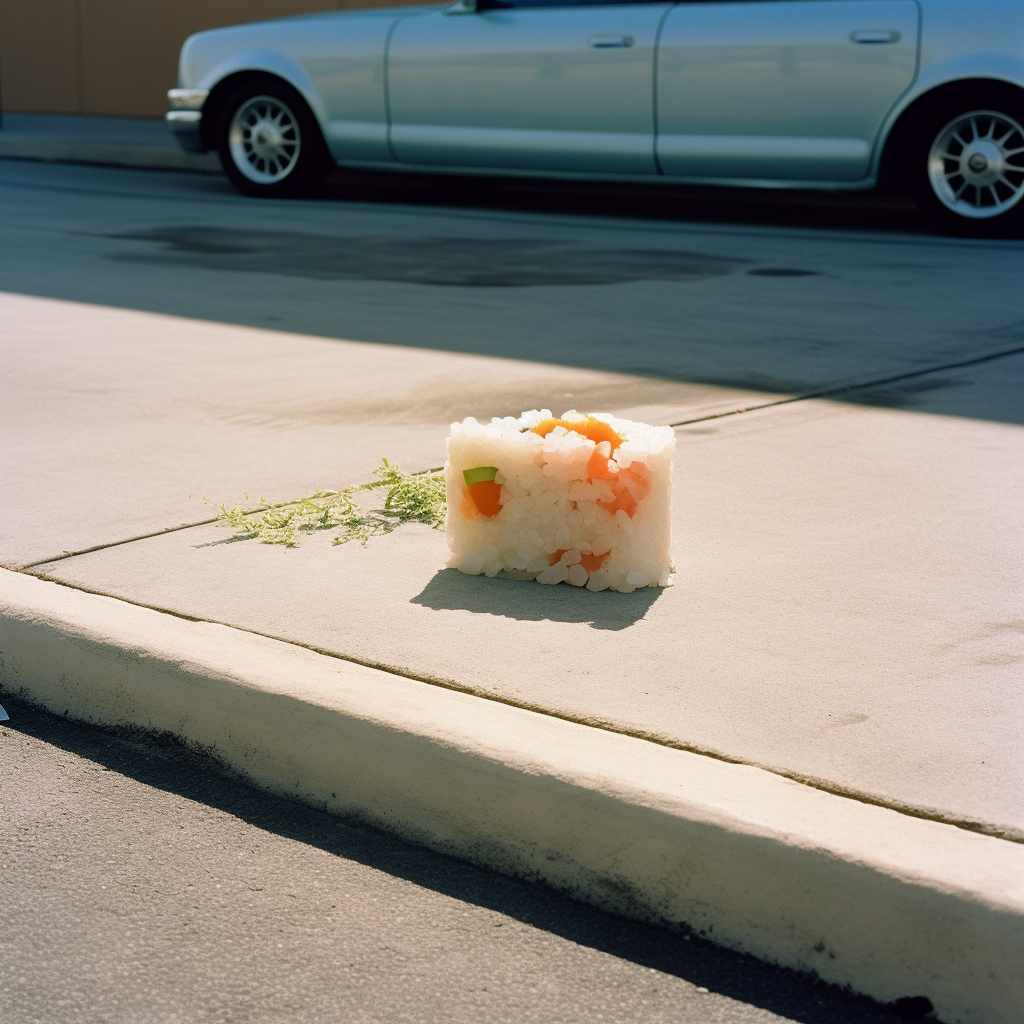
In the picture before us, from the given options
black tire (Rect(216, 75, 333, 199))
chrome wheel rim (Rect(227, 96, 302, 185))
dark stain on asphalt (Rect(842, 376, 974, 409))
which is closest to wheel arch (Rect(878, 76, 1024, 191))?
dark stain on asphalt (Rect(842, 376, 974, 409))

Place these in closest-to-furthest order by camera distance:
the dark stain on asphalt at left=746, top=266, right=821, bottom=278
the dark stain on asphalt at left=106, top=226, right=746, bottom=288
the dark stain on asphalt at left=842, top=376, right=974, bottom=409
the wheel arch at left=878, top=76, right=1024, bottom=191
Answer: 1. the dark stain on asphalt at left=842, top=376, right=974, bottom=409
2. the dark stain on asphalt at left=106, top=226, right=746, bottom=288
3. the dark stain on asphalt at left=746, top=266, right=821, bottom=278
4. the wheel arch at left=878, top=76, right=1024, bottom=191

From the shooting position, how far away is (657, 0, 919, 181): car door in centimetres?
878

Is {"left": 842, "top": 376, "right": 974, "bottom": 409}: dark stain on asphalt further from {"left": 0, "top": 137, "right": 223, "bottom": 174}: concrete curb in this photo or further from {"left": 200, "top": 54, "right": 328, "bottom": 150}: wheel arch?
{"left": 0, "top": 137, "right": 223, "bottom": 174}: concrete curb

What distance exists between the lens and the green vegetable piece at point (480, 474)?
3186mm

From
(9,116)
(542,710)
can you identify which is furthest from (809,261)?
(9,116)

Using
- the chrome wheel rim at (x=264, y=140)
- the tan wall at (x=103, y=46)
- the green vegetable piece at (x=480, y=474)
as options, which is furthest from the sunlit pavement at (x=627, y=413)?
the tan wall at (x=103, y=46)

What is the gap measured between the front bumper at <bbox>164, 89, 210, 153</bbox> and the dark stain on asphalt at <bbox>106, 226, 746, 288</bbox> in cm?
209

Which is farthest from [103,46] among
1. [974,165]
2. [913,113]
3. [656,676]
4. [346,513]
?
[656,676]

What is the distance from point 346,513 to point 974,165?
247 inches

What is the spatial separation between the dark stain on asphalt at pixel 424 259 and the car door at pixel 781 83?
3.13 feet

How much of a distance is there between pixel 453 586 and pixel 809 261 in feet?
18.8

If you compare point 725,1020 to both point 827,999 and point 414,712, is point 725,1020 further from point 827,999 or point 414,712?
point 414,712

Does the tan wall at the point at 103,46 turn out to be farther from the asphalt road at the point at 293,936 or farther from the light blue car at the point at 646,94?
the asphalt road at the point at 293,936

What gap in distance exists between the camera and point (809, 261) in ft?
27.8
